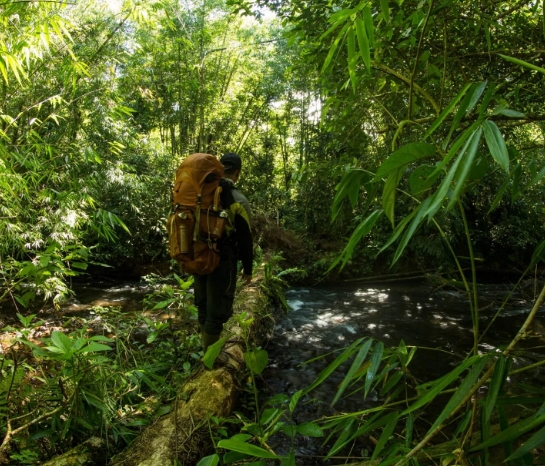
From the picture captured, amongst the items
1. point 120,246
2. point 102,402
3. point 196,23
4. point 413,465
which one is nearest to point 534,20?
point 413,465

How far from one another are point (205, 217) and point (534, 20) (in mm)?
3746

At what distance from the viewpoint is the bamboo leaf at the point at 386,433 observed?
936mm

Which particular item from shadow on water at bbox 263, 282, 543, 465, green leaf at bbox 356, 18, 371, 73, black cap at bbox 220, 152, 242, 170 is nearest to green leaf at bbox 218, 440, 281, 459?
green leaf at bbox 356, 18, 371, 73

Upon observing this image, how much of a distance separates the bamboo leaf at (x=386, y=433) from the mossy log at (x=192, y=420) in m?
0.88

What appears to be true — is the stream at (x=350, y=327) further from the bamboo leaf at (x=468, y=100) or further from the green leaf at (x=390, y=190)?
the bamboo leaf at (x=468, y=100)

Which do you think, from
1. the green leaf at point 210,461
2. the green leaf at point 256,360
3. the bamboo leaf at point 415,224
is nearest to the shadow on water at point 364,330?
the green leaf at point 256,360

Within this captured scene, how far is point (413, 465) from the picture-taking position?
0.81 m

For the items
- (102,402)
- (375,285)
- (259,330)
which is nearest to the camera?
(102,402)

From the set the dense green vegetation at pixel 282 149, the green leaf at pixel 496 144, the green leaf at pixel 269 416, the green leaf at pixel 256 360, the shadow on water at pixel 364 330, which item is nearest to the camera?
the green leaf at pixel 496 144

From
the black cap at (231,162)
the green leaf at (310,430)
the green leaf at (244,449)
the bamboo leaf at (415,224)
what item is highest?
the black cap at (231,162)

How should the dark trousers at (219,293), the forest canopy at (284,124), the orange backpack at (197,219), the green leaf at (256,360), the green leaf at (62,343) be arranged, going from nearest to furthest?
the forest canopy at (284,124) < the green leaf at (256,360) < the green leaf at (62,343) < the orange backpack at (197,219) < the dark trousers at (219,293)

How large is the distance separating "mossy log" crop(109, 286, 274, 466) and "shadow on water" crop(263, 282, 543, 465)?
0.72 meters

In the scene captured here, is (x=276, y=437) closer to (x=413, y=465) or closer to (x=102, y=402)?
(x=102, y=402)

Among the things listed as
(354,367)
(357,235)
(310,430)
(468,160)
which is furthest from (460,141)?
(310,430)
